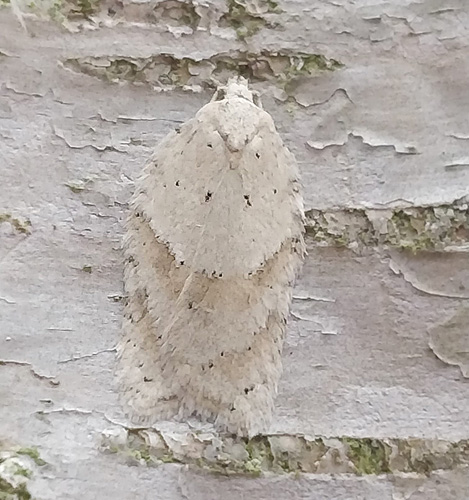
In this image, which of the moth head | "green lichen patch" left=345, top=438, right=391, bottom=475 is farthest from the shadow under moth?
"green lichen patch" left=345, top=438, right=391, bottom=475

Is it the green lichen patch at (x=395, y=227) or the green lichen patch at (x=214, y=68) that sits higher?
the green lichen patch at (x=214, y=68)

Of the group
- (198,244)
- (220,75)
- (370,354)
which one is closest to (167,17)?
(220,75)

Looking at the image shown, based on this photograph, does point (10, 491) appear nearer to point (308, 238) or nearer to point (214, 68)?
point (308, 238)

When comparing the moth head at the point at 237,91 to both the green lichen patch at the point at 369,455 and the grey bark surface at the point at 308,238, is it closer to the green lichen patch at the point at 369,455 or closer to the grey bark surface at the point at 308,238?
the grey bark surface at the point at 308,238

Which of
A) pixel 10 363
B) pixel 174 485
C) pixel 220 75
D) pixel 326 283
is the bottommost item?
pixel 174 485

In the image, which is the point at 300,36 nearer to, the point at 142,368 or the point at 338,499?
the point at 142,368

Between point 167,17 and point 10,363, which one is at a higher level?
point 167,17

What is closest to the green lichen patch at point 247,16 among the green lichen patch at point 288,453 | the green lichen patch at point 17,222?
the green lichen patch at point 17,222
